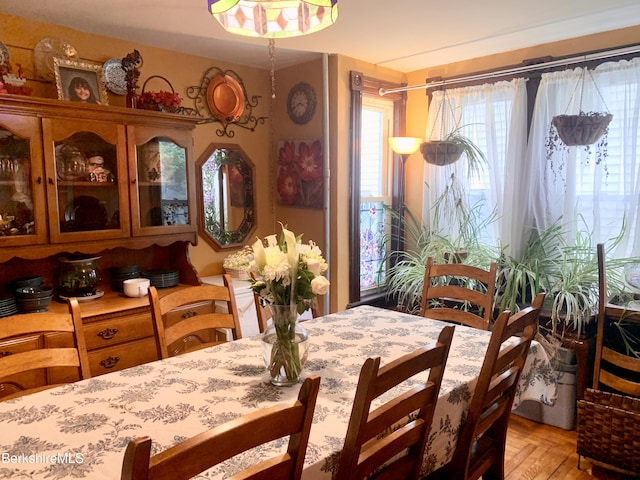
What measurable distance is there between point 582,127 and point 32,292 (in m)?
2.88

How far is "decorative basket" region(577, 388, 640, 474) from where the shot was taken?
2.05m

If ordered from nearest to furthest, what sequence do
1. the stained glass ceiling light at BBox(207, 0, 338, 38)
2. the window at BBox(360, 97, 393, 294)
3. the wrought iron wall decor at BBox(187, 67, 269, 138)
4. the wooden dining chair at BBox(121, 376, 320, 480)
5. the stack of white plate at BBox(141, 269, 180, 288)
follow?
the wooden dining chair at BBox(121, 376, 320, 480) → the stained glass ceiling light at BBox(207, 0, 338, 38) → the stack of white plate at BBox(141, 269, 180, 288) → the wrought iron wall decor at BBox(187, 67, 269, 138) → the window at BBox(360, 97, 393, 294)

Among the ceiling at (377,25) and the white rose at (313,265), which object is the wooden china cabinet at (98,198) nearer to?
the ceiling at (377,25)

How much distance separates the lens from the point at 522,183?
3.01 metres

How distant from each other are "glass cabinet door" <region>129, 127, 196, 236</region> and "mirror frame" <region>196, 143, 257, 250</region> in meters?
0.36

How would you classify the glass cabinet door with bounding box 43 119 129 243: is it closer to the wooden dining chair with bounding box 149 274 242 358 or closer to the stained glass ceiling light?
the wooden dining chair with bounding box 149 274 242 358

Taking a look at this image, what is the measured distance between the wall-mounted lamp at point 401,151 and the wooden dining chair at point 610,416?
1326mm

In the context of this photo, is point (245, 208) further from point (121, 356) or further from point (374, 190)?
point (121, 356)

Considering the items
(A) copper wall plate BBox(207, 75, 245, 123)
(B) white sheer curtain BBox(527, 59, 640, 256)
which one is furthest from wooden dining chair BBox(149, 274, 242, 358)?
(B) white sheer curtain BBox(527, 59, 640, 256)

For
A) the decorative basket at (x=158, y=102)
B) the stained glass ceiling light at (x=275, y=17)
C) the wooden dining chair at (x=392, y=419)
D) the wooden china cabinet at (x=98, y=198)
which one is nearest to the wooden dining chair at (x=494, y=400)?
the wooden dining chair at (x=392, y=419)

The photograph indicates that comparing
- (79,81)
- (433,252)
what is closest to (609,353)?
(433,252)

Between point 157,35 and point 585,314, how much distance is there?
285cm

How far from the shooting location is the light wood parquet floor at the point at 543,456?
7.06 feet

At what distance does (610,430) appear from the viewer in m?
2.10
